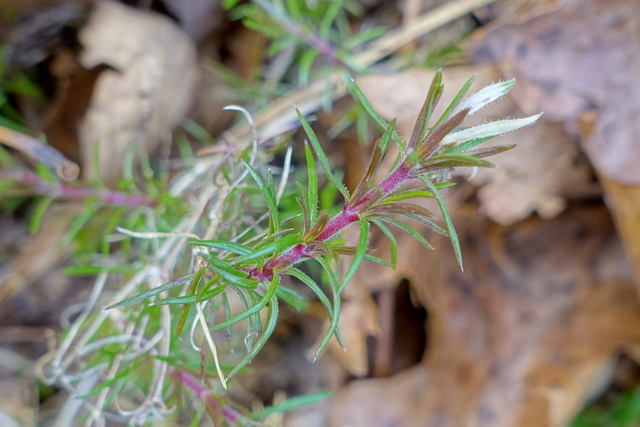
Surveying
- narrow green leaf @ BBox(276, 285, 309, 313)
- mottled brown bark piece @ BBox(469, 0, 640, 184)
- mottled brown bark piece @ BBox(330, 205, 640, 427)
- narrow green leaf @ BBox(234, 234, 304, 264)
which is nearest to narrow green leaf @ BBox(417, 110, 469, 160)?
narrow green leaf @ BBox(234, 234, 304, 264)

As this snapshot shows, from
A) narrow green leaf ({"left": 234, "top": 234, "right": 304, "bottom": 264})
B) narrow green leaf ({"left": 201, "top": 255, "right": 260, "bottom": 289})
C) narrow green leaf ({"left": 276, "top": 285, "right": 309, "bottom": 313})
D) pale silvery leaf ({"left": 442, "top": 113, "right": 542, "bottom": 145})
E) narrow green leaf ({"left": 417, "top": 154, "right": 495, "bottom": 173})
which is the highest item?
pale silvery leaf ({"left": 442, "top": 113, "right": 542, "bottom": 145})

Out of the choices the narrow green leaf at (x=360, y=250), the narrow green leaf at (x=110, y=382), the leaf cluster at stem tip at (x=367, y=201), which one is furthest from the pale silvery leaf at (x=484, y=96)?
the narrow green leaf at (x=110, y=382)

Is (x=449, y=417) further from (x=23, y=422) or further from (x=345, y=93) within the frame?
(x=23, y=422)

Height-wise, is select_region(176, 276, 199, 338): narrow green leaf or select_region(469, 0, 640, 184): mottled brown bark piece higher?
select_region(469, 0, 640, 184): mottled brown bark piece

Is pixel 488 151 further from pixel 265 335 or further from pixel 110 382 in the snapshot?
pixel 110 382

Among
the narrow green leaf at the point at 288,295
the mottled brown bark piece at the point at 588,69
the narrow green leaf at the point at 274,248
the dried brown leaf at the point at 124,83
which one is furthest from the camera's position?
the dried brown leaf at the point at 124,83

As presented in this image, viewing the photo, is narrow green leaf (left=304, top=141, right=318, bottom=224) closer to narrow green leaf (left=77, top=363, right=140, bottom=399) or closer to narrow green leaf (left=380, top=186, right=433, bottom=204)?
narrow green leaf (left=380, top=186, right=433, bottom=204)

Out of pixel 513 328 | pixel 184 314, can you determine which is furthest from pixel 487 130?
pixel 513 328

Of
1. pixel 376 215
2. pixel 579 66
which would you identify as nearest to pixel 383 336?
pixel 579 66

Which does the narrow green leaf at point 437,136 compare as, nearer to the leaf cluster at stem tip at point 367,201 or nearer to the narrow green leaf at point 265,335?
the leaf cluster at stem tip at point 367,201
